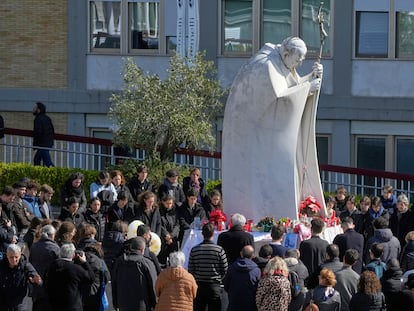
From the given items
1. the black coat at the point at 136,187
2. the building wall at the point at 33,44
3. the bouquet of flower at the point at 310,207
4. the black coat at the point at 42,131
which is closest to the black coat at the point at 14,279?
the bouquet of flower at the point at 310,207

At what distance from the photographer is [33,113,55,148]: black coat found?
3334cm

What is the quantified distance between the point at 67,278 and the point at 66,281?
0.05m

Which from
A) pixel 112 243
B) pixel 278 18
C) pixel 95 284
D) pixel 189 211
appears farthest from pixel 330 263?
pixel 278 18

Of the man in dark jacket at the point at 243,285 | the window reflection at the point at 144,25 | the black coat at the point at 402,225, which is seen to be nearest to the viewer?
the man in dark jacket at the point at 243,285

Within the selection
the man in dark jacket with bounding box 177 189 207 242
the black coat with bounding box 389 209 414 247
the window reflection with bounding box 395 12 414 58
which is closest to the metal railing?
the window reflection with bounding box 395 12 414 58

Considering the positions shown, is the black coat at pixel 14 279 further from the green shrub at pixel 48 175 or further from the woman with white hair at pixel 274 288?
the green shrub at pixel 48 175

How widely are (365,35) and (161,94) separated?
310 inches

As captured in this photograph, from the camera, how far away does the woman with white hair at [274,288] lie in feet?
64.5

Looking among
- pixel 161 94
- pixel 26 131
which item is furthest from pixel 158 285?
pixel 26 131

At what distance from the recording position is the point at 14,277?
818 inches

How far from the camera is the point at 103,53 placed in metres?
37.6

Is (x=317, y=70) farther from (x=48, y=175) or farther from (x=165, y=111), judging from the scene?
(x=48, y=175)

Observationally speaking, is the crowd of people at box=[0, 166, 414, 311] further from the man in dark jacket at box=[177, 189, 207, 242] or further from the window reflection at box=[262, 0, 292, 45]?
the window reflection at box=[262, 0, 292, 45]

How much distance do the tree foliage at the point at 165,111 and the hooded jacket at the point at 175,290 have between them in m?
10.2
